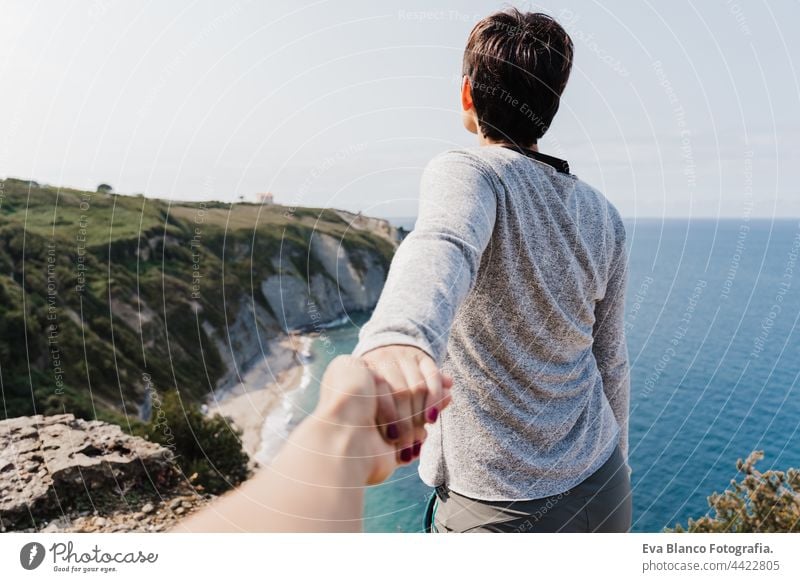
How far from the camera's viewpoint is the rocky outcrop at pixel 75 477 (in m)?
3.88

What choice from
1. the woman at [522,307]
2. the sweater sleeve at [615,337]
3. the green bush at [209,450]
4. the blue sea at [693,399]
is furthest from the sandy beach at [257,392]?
the woman at [522,307]

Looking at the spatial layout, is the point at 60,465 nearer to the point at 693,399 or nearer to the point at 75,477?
the point at 75,477

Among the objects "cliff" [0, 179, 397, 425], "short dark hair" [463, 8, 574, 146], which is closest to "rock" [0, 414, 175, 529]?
"short dark hair" [463, 8, 574, 146]

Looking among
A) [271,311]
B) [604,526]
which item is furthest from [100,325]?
[604,526]

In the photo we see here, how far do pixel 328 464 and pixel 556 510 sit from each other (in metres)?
0.69

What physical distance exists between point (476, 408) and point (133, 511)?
3555 mm

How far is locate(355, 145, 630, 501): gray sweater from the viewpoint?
0.78 m

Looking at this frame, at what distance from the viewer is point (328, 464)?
1.53 ft

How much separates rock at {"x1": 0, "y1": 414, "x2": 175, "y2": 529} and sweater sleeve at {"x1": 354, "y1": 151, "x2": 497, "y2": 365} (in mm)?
3905

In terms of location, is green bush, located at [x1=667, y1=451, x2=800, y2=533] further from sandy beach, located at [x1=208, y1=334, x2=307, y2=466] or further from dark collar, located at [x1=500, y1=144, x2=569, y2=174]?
sandy beach, located at [x1=208, y1=334, x2=307, y2=466]

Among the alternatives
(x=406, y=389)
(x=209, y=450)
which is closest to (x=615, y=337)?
(x=406, y=389)

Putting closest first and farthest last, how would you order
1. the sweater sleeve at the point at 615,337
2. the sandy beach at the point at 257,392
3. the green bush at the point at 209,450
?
the sweater sleeve at the point at 615,337
the green bush at the point at 209,450
the sandy beach at the point at 257,392

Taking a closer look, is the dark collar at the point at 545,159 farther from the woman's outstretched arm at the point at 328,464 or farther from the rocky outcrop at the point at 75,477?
the rocky outcrop at the point at 75,477
